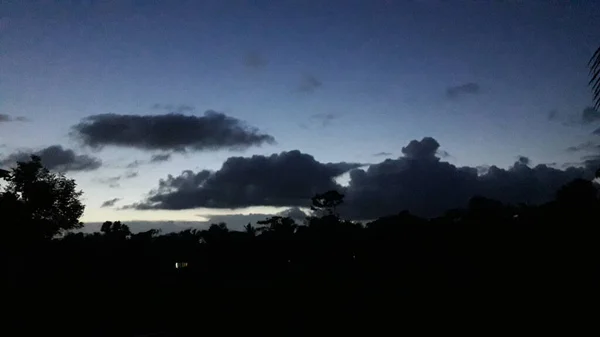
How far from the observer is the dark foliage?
14.3m

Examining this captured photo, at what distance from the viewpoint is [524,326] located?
13.2 metres

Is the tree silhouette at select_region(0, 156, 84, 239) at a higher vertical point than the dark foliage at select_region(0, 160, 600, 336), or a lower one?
higher

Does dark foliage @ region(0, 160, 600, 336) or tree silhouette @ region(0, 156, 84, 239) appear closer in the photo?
dark foliage @ region(0, 160, 600, 336)

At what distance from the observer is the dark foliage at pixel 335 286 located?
1430cm

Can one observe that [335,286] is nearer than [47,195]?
Yes

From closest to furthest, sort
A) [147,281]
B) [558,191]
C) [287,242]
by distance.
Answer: [147,281], [287,242], [558,191]

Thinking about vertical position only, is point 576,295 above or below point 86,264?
below

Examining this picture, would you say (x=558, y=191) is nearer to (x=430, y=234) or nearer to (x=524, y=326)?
(x=430, y=234)

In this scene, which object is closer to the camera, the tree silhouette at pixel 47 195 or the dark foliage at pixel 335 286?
the dark foliage at pixel 335 286

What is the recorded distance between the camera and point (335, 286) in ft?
62.0

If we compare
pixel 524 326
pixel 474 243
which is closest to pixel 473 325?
pixel 524 326

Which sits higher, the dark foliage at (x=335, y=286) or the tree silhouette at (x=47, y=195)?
the tree silhouette at (x=47, y=195)

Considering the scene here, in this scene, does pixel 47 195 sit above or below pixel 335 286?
above

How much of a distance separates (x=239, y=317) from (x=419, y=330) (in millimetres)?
6141
